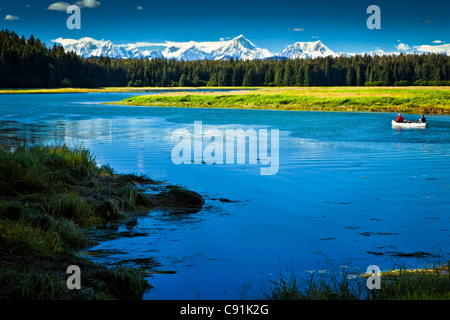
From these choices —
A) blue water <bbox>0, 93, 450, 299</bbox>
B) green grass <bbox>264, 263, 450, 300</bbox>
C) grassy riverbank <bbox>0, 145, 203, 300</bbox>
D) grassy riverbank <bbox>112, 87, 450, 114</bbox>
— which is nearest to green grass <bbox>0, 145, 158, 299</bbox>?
grassy riverbank <bbox>0, 145, 203, 300</bbox>

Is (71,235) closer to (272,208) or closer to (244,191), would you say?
(272,208)

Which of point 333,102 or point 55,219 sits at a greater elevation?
point 333,102

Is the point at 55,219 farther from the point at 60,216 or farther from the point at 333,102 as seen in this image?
the point at 333,102

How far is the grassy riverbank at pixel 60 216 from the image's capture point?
7816mm

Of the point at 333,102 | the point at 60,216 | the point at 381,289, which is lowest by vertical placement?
the point at 381,289

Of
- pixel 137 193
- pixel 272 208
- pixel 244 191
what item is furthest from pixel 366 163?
pixel 137 193

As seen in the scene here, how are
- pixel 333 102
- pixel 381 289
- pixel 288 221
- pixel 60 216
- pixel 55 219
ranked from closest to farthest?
pixel 381 289, pixel 55 219, pixel 60 216, pixel 288 221, pixel 333 102

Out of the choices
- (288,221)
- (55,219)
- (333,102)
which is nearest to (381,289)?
(288,221)

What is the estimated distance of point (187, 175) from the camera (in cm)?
2044

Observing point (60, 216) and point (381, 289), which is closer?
point (381, 289)

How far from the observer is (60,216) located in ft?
41.1

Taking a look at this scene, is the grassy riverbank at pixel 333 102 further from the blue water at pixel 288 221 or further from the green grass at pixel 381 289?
the green grass at pixel 381 289

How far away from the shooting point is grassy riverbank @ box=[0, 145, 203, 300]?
782cm

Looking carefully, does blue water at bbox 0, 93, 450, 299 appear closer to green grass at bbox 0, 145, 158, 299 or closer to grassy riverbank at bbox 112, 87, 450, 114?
green grass at bbox 0, 145, 158, 299
